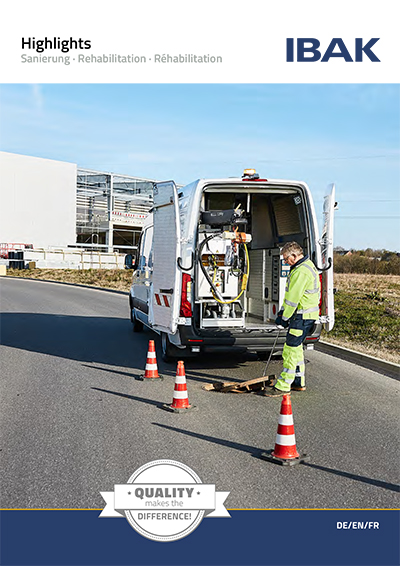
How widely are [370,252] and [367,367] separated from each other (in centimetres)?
5169

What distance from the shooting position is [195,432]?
6.01 meters

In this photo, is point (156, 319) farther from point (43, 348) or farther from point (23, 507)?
point (23, 507)

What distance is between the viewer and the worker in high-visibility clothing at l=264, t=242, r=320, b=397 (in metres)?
7.47

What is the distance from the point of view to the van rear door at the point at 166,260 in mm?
8531

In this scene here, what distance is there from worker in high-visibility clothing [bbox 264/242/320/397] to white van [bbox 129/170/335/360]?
1.03 metres

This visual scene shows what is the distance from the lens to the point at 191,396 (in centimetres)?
762

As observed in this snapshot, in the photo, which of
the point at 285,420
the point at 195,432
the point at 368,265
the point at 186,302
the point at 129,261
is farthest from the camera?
the point at 368,265

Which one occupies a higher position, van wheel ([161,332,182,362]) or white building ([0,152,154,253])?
white building ([0,152,154,253])

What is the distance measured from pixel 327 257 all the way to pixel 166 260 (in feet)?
7.35

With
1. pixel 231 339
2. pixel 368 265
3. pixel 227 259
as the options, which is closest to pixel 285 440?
pixel 231 339

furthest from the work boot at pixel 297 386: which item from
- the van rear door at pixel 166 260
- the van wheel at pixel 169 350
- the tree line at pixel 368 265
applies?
the tree line at pixel 368 265

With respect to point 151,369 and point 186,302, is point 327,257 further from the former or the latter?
point 151,369

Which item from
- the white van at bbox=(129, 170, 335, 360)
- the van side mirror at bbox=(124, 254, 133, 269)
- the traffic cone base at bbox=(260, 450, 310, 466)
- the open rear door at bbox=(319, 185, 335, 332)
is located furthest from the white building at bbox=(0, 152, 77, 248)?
the traffic cone base at bbox=(260, 450, 310, 466)

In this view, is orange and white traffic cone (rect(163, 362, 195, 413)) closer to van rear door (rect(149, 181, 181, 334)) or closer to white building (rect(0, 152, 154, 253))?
van rear door (rect(149, 181, 181, 334))
